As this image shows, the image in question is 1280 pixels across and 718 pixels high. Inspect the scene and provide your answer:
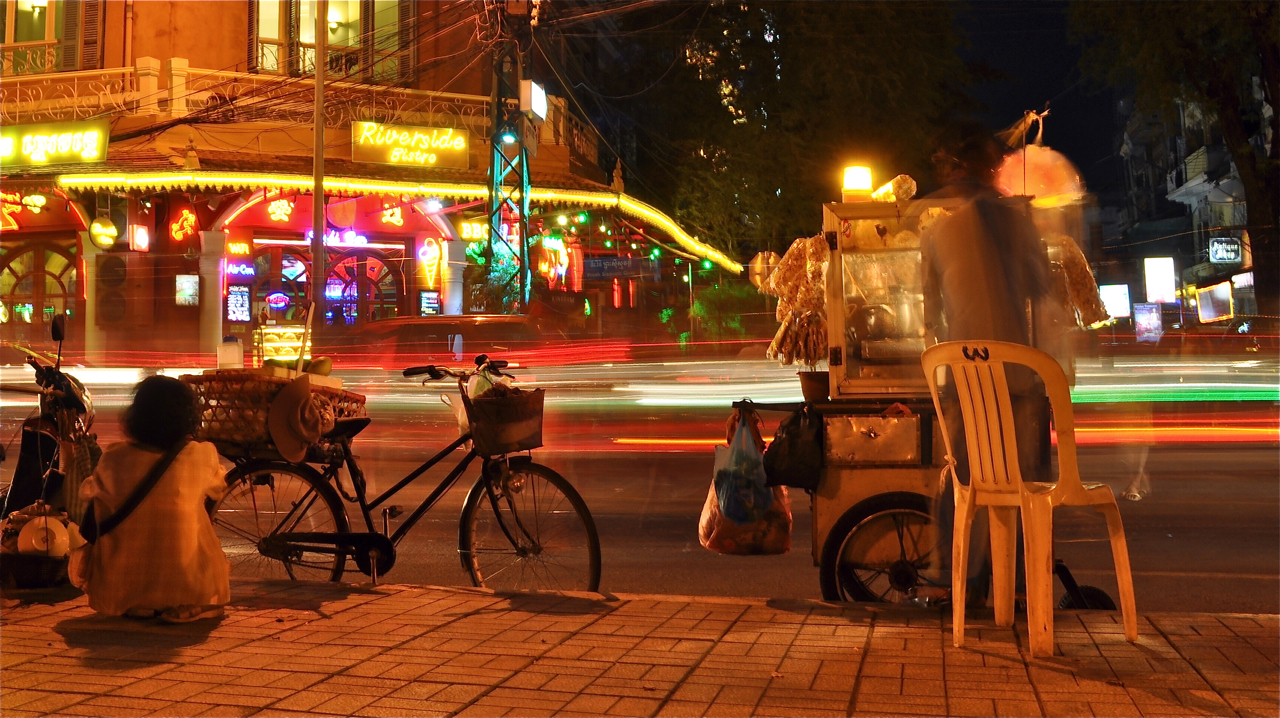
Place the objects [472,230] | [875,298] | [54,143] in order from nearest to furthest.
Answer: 1. [875,298]
2. [54,143]
3. [472,230]

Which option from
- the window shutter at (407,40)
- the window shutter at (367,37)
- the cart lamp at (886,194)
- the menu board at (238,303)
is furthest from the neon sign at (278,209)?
the cart lamp at (886,194)

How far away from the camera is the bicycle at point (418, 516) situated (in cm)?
518

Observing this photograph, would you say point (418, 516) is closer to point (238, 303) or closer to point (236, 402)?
point (236, 402)

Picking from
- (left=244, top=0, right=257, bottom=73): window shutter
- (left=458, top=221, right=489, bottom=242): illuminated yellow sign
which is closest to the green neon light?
(left=458, top=221, right=489, bottom=242): illuminated yellow sign

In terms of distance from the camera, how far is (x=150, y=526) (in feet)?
14.6

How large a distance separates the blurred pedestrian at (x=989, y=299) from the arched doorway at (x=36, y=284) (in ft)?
70.1

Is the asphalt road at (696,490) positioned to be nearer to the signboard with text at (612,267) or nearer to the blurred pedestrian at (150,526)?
the blurred pedestrian at (150,526)

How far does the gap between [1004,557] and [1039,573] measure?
0.32 m

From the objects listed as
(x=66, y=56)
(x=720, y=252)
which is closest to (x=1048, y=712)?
(x=66, y=56)

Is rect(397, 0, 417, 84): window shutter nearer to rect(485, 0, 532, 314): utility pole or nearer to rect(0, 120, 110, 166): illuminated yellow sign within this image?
rect(485, 0, 532, 314): utility pole

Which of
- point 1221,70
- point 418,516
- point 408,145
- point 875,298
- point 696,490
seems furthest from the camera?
point 1221,70

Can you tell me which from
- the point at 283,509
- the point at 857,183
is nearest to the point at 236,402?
the point at 283,509

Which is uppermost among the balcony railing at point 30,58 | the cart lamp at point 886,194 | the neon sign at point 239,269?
the balcony railing at point 30,58

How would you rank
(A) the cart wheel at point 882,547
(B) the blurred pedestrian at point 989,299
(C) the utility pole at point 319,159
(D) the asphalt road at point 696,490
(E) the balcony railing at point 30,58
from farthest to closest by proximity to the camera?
(E) the balcony railing at point 30,58
(C) the utility pole at point 319,159
(D) the asphalt road at point 696,490
(A) the cart wheel at point 882,547
(B) the blurred pedestrian at point 989,299
